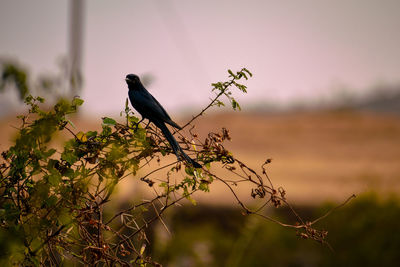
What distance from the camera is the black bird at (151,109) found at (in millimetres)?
1824


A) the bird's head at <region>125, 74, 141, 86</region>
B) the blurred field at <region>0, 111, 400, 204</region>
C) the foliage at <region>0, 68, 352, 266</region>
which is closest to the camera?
the foliage at <region>0, 68, 352, 266</region>

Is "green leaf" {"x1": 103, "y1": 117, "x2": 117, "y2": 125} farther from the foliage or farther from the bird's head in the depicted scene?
the bird's head

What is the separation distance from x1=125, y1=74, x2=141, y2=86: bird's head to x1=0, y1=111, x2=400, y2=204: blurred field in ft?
26.5

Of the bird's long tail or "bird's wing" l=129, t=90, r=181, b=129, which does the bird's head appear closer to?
"bird's wing" l=129, t=90, r=181, b=129

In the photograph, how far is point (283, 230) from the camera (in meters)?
7.70

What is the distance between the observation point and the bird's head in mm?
2536

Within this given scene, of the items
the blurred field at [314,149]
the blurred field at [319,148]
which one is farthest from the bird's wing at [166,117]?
the blurred field at [319,148]

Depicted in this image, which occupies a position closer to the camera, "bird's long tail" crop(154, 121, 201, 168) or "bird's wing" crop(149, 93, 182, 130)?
"bird's long tail" crop(154, 121, 201, 168)

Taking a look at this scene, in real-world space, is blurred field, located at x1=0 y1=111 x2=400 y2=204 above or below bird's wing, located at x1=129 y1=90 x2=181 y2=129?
above

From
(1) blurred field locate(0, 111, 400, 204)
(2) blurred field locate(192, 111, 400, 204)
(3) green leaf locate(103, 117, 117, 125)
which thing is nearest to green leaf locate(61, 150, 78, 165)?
(3) green leaf locate(103, 117, 117, 125)

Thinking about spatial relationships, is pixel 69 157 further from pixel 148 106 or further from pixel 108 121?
pixel 148 106

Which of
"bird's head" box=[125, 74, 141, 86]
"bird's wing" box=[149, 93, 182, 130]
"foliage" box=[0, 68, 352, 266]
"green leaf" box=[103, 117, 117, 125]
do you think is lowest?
"foliage" box=[0, 68, 352, 266]

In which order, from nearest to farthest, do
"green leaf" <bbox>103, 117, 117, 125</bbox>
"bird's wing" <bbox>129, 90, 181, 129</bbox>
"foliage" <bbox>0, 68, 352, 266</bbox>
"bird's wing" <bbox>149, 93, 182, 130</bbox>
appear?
"foliage" <bbox>0, 68, 352, 266</bbox>
"green leaf" <bbox>103, 117, 117, 125</bbox>
"bird's wing" <bbox>149, 93, 182, 130</bbox>
"bird's wing" <bbox>129, 90, 181, 129</bbox>

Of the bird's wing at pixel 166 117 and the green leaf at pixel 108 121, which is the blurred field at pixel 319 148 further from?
the green leaf at pixel 108 121
